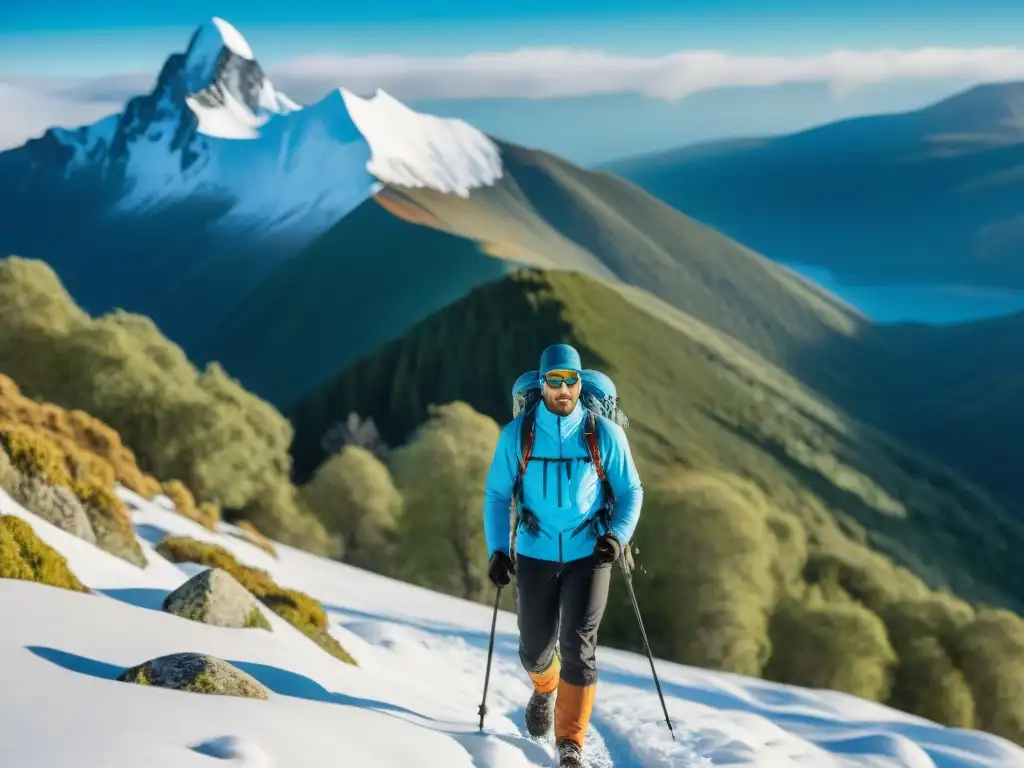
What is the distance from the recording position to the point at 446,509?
5028 centimetres

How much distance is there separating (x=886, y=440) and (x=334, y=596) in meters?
173

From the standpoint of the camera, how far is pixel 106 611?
8.87m

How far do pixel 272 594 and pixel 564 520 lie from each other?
723cm

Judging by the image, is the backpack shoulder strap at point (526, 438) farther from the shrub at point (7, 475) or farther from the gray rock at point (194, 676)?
the shrub at point (7, 475)

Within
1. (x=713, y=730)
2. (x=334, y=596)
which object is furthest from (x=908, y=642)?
(x=713, y=730)

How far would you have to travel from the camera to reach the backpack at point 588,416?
26.6ft

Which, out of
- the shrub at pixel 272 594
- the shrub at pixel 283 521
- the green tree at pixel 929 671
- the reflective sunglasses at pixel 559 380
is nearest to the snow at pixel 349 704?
the shrub at pixel 272 594

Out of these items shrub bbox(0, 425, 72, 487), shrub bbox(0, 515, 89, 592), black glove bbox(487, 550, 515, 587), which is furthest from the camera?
shrub bbox(0, 425, 72, 487)

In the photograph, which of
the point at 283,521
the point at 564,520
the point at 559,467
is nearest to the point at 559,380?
the point at 559,467

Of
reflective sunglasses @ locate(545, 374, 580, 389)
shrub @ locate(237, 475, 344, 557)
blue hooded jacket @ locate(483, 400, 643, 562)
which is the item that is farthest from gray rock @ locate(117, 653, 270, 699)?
shrub @ locate(237, 475, 344, 557)

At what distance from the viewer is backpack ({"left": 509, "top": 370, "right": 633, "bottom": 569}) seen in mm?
8094

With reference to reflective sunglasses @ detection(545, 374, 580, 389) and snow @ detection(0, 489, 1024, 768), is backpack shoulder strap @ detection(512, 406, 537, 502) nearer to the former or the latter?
reflective sunglasses @ detection(545, 374, 580, 389)

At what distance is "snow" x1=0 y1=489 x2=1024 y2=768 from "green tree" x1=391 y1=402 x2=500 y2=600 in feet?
96.3

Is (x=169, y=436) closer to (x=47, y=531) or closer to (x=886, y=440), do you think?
(x=47, y=531)
